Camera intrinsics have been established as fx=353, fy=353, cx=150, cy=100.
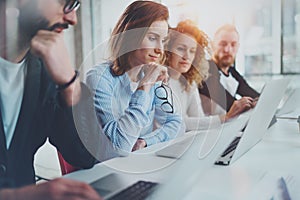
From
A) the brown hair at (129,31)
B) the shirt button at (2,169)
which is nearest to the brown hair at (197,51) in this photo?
the brown hair at (129,31)

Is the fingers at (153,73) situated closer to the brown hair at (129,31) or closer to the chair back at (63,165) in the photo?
the brown hair at (129,31)

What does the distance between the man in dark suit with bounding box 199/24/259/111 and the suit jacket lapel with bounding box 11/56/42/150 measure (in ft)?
2.30

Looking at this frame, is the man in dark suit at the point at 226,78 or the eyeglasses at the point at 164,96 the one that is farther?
the man in dark suit at the point at 226,78

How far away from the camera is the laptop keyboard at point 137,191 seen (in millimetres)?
938

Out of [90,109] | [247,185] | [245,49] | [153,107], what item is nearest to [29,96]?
[90,109]

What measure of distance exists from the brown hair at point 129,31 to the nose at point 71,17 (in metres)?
0.14

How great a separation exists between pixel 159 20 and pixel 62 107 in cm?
43

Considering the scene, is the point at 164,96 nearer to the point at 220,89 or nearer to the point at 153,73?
the point at 153,73

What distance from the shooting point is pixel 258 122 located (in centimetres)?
147

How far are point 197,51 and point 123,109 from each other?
416mm

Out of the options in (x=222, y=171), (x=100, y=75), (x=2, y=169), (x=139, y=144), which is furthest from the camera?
(x=222, y=171)

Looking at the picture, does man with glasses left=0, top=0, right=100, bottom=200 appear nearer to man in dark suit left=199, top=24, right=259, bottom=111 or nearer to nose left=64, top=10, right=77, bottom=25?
nose left=64, top=10, right=77, bottom=25

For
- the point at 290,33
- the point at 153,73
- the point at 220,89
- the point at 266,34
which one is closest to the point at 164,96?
the point at 153,73

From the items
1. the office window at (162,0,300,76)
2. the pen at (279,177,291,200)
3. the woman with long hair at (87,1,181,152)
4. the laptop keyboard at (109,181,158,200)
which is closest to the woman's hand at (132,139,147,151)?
the woman with long hair at (87,1,181,152)
